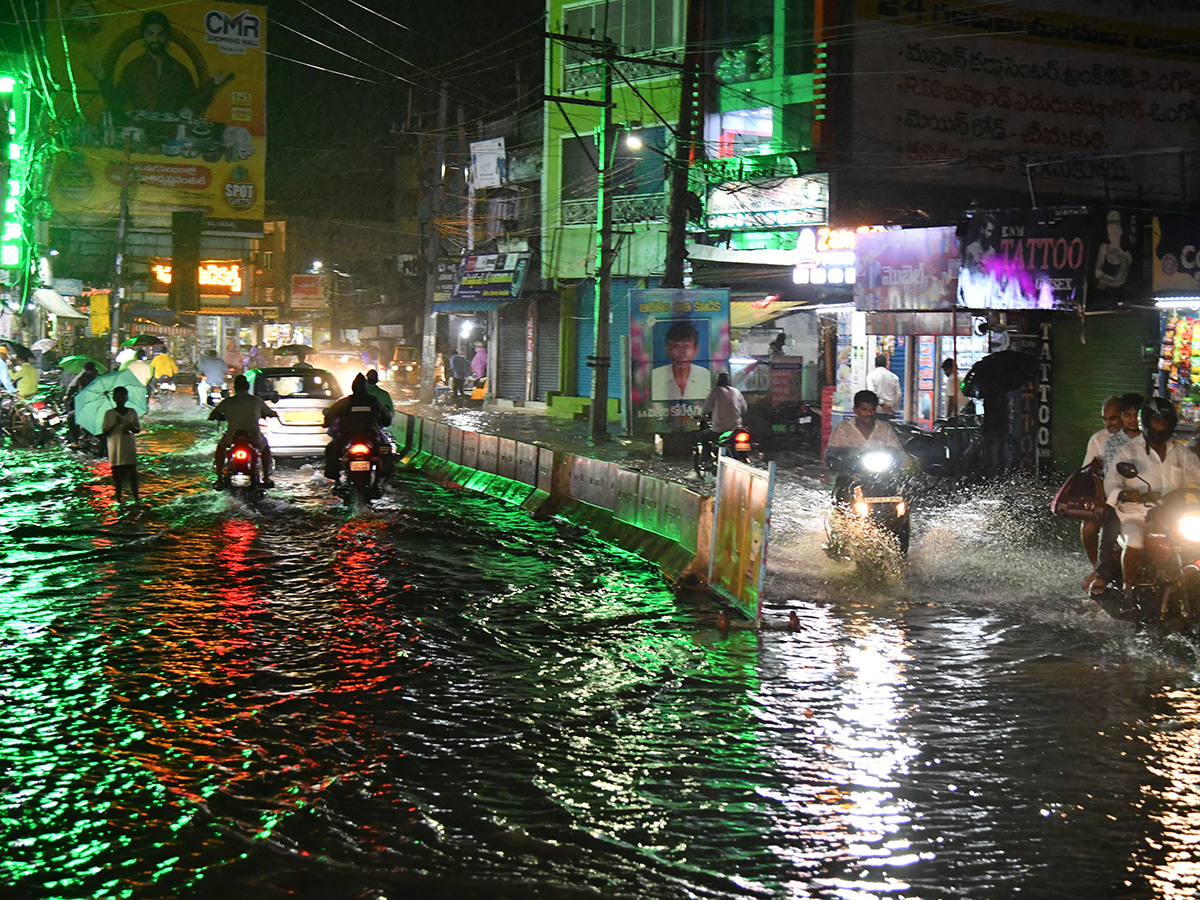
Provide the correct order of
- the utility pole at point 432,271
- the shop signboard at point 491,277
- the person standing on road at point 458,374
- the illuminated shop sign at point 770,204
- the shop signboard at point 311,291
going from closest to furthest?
the illuminated shop sign at point 770,204, the shop signboard at point 491,277, the person standing on road at point 458,374, the utility pole at point 432,271, the shop signboard at point 311,291

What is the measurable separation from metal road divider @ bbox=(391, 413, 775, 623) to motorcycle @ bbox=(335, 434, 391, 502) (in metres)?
2.23

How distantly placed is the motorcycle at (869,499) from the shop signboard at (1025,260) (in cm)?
816

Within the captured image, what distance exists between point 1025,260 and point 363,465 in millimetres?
10926

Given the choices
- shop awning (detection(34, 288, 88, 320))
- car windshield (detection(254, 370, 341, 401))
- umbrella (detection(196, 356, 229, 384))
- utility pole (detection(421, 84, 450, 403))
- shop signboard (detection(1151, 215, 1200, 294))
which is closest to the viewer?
shop signboard (detection(1151, 215, 1200, 294))

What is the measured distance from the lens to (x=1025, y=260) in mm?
19516

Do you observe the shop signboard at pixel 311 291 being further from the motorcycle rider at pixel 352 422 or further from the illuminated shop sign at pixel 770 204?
the motorcycle rider at pixel 352 422

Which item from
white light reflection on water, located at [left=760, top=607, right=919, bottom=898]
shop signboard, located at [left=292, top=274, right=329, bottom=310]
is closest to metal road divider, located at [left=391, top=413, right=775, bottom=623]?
white light reflection on water, located at [left=760, top=607, right=919, bottom=898]

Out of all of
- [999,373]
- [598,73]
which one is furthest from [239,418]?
[598,73]

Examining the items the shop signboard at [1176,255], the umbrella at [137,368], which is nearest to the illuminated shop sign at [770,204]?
the shop signboard at [1176,255]

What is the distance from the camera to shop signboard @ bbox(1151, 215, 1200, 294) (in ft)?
62.6

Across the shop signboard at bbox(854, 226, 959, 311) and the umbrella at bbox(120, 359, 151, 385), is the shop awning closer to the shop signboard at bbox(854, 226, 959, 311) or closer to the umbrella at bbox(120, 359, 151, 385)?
the umbrella at bbox(120, 359, 151, 385)

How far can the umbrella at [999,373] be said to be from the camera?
65.9 ft

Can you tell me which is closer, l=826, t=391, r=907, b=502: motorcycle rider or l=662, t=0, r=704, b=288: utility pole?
l=826, t=391, r=907, b=502: motorcycle rider

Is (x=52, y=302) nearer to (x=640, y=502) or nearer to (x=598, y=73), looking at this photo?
(x=598, y=73)
